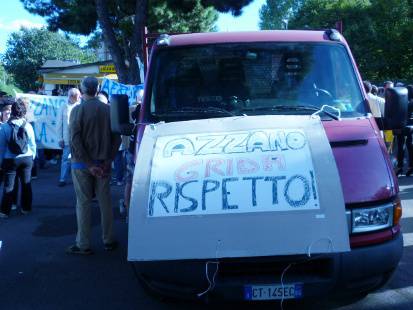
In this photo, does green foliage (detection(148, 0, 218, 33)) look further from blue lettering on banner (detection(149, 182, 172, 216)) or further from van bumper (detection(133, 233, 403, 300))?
van bumper (detection(133, 233, 403, 300))

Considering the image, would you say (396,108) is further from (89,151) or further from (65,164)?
(65,164)

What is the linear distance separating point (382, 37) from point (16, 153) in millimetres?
37050

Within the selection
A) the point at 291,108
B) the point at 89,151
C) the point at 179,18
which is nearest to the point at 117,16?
the point at 179,18

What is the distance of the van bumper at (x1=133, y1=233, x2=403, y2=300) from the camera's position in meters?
3.85

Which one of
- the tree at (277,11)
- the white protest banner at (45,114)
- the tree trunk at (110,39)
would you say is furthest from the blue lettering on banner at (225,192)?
the tree at (277,11)

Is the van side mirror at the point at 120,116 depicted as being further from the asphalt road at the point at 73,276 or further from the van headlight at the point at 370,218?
the van headlight at the point at 370,218

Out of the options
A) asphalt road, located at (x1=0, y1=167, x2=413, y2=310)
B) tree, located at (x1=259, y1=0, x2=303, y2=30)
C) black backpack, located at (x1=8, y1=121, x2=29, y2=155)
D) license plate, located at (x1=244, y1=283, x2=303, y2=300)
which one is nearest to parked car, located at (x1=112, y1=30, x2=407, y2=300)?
license plate, located at (x1=244, y1=283, x2=303, y2=300)

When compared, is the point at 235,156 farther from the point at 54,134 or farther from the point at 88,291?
the point at 54,134

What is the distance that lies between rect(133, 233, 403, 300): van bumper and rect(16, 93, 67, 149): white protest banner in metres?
10.5

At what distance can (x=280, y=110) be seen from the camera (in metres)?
4.93

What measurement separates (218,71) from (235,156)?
4.59ft

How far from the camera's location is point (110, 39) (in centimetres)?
1844

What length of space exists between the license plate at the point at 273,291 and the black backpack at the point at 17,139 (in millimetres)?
5773

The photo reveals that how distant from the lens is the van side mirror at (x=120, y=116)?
5.43 metres
